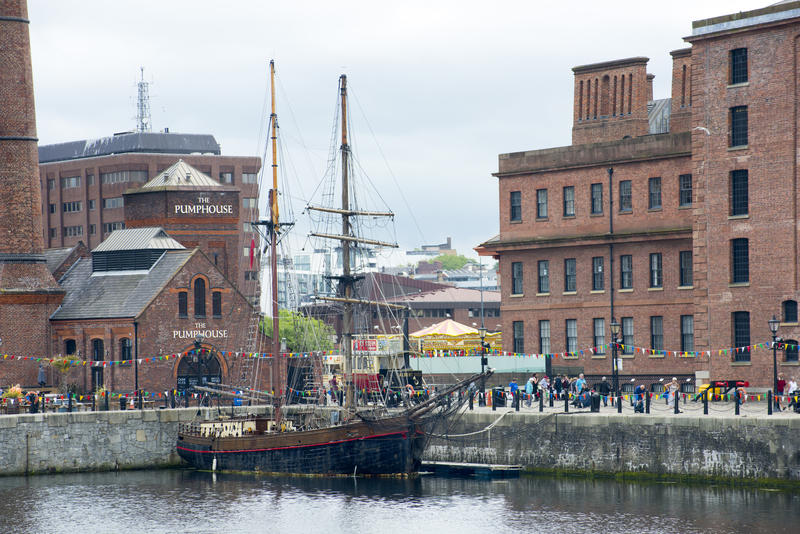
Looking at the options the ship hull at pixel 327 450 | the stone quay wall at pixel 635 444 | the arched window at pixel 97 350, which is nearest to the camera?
the stone quay wall at pixel 635 444

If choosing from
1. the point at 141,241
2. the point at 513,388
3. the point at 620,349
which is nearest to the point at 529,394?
the point at 513,388

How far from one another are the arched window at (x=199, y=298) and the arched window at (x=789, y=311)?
32.5 meters

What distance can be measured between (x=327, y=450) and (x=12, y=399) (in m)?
16.5

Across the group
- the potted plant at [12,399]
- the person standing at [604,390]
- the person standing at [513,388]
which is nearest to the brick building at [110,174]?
the potted plant at [12,399]

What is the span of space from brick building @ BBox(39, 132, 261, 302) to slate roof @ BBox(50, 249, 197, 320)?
55.9 meters

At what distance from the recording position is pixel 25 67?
6919 centimetres

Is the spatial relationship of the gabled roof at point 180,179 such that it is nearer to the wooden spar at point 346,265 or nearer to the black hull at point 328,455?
the wooden spar at point 346,265

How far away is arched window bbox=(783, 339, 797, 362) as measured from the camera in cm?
5625

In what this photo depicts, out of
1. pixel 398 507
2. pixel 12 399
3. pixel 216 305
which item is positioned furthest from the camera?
pixel 216 305

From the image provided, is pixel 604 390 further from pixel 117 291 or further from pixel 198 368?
pixel 117 291

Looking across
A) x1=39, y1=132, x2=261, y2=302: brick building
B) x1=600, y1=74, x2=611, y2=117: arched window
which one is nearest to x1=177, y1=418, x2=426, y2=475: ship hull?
x1=600, y1=74, x2=611, y2=117: arched window

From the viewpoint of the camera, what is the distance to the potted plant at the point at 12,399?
60906 millimetres

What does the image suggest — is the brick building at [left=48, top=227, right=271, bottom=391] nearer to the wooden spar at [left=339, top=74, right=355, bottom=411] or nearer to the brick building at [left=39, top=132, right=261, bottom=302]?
the wooden spar at [left=339, top=74, right=355, bottom=411]

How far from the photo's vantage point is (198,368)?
74.5 m
